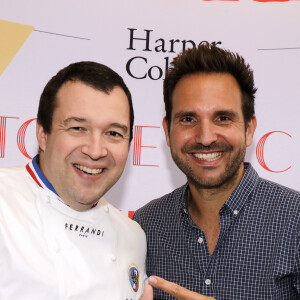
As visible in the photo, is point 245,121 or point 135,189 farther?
point 135,189

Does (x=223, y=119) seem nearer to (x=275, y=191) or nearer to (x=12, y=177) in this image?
(x=275, y=191)

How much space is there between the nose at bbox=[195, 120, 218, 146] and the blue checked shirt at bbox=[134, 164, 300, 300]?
21 cm

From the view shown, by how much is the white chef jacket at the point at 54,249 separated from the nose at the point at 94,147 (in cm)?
17

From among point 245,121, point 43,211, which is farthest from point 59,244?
point 245,121

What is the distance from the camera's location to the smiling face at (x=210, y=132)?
198cm

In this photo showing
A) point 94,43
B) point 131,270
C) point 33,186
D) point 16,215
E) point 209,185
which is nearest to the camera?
point 16,215

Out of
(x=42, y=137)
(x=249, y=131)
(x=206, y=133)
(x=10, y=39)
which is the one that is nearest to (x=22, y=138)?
(x=10, y=39)

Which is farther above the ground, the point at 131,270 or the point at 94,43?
the point at 94,43

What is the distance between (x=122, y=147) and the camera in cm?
175

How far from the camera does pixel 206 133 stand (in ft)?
6.40

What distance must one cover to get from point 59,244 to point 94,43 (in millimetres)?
1280

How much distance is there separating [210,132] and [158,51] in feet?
2.58

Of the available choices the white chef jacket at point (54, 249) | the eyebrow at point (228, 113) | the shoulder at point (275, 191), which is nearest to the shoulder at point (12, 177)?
the white chef jacket at point (54, 249)

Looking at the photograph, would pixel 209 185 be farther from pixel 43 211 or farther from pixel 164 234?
pixel 43 211
